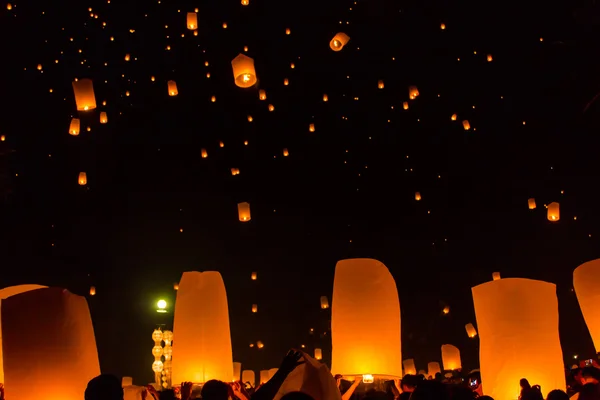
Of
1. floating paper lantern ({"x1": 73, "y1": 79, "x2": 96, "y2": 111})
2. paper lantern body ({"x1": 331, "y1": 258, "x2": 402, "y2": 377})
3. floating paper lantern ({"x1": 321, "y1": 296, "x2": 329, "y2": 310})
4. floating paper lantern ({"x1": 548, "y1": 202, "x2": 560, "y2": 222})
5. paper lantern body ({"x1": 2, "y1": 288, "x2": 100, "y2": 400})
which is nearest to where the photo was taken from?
paper lantern body ({"x1": 2, "y1": 288, "x2": 100, "y2": 400})

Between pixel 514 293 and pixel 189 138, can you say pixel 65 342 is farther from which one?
pixel 189 138

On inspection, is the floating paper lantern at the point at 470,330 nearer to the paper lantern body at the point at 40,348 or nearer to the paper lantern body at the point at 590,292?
the paper lantern body at the point at 590,292

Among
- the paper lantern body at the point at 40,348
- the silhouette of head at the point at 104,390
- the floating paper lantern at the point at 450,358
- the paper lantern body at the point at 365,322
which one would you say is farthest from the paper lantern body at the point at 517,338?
the floating paper lantern at the point at 450,358

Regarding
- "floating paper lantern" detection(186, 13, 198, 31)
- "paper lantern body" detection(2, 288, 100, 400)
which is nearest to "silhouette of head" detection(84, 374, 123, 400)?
"paper lantern body" detection(2, 288, 100, 400)

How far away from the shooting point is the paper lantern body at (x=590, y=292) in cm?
732

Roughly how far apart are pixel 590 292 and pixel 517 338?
6.75 feet

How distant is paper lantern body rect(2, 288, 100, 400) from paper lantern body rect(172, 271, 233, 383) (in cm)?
199

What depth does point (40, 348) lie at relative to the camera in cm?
445

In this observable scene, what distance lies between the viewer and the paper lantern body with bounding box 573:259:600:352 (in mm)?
7324

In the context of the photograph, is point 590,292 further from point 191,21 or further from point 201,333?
point 191,21

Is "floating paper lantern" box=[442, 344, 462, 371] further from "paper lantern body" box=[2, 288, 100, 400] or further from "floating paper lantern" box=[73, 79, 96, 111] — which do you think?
"paper lantern body" box=[2, 288, 100, 400]

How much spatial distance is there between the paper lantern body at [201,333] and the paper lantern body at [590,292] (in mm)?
3570

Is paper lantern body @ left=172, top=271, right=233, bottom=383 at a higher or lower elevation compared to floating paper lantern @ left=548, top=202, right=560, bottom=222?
lower

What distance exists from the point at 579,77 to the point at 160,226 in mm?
10752
